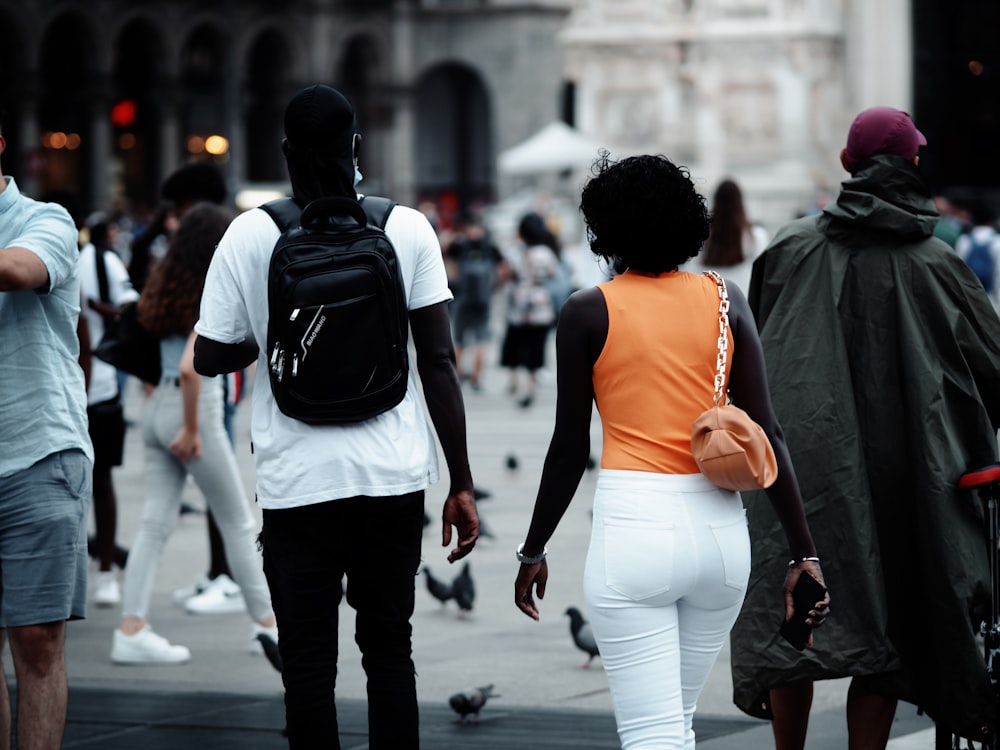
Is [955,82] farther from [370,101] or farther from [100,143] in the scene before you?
[370,101]

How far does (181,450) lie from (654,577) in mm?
4083

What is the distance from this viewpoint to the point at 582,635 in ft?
26.1

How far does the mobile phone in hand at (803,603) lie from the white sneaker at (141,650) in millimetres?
4145

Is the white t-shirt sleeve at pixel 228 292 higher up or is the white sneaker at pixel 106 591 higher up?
the white t-shirt sleeve at pixel 228 292

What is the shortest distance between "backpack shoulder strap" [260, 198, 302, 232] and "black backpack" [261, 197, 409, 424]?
2 centimetres

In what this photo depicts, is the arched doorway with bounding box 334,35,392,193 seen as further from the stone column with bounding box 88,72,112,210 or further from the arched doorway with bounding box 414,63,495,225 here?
the stone column with bounding box 88,72,112,210

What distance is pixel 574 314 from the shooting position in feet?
14.4

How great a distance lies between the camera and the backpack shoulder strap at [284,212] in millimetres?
4832

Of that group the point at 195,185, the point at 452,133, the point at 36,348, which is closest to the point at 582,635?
the point at 195,185

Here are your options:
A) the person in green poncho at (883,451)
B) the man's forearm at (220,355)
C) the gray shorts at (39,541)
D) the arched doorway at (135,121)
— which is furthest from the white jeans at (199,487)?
the arched doorway at (135,121)

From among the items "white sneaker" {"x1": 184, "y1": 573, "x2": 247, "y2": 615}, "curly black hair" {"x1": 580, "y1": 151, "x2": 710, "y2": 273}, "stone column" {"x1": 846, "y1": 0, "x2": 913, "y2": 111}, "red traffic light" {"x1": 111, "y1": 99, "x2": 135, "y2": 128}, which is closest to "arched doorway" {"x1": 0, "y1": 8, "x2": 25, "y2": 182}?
"red traffic light" {"x1": 111, "y1": 99, "x2": 135, "y2": 128}

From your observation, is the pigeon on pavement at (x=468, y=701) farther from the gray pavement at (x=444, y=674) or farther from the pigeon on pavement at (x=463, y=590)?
the pigeon on pavement at (x=463, y=590)

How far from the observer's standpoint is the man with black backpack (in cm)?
473

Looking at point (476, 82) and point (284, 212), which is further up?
point (284, 212)
